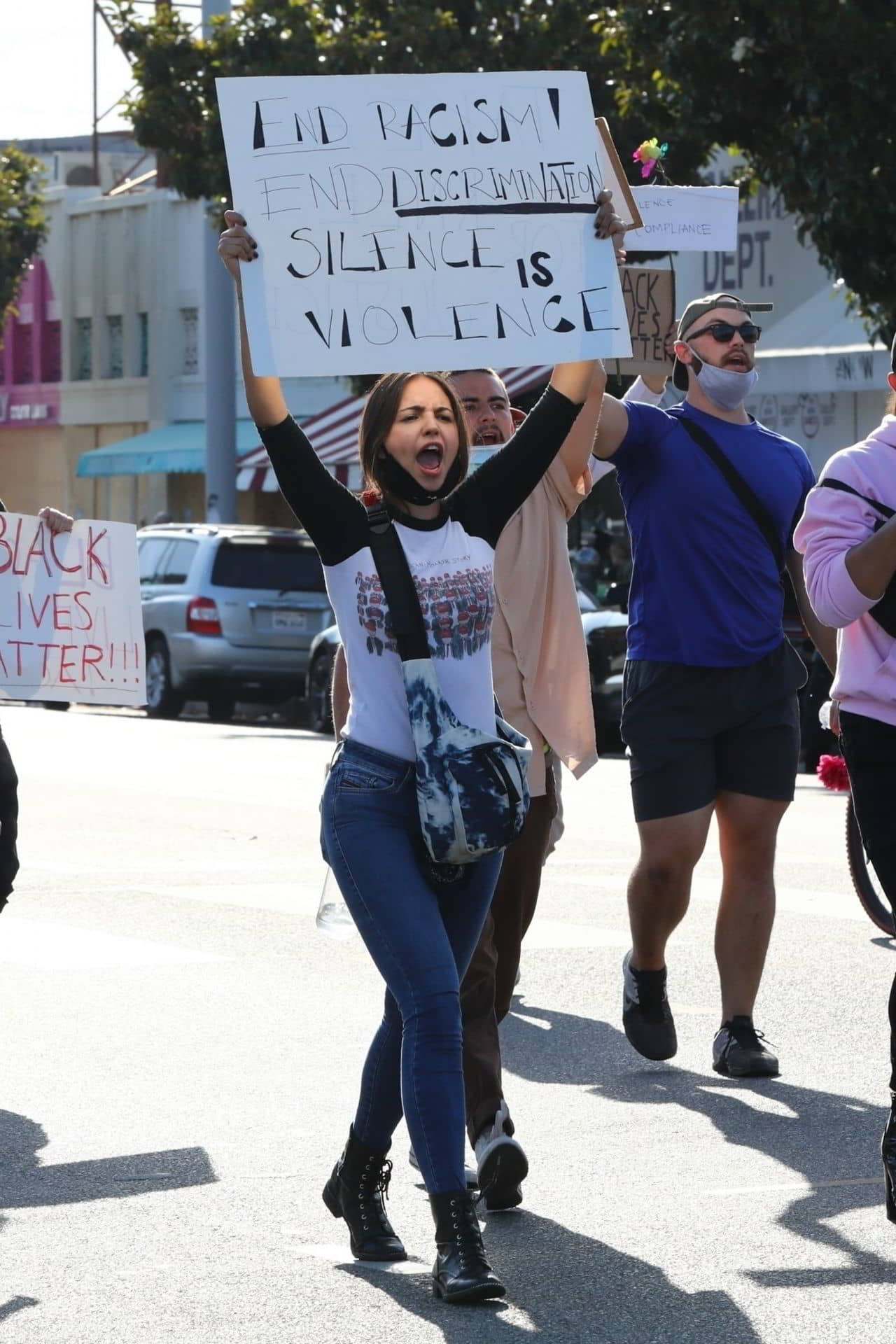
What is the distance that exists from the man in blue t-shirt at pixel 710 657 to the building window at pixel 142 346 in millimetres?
43360

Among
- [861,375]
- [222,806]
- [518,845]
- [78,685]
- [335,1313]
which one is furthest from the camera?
[861,375]

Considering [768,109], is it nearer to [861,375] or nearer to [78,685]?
[861,375]

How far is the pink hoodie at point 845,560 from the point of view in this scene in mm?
5180

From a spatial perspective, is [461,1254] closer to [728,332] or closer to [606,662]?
[728,332]

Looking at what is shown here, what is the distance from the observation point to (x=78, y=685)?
7.43 metres

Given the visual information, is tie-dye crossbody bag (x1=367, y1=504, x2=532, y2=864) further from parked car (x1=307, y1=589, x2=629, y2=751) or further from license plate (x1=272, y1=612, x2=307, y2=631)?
license plate (x1=272, y1=612, x2=307, y2=631)

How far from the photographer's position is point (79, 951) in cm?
916

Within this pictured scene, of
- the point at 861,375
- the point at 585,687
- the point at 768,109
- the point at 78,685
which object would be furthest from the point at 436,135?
the point at 861,375

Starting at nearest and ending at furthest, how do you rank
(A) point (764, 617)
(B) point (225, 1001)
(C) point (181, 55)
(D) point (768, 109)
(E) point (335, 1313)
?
1. (E) point (335, 1313)
2. (A) point (764, 617)
3. (B) point (225, 1001)
4. (D) point (768, 109)
5. (C) point (181, 55)

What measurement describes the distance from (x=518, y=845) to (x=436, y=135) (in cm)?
177

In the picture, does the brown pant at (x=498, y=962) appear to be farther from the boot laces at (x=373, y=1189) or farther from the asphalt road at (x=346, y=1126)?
the boot laces at (x=373, y=1189)

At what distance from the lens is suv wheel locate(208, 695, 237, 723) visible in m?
25.2

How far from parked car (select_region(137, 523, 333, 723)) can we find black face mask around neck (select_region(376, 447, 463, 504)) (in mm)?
18234

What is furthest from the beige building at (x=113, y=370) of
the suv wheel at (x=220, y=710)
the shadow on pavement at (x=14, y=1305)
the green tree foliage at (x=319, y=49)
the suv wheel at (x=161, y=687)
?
the shadow on pavement at (x=14, y=1305)
